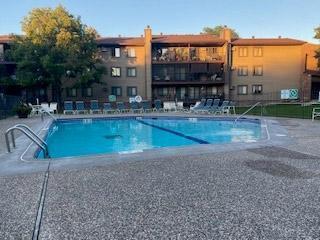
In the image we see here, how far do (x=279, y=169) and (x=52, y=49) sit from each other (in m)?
25.5

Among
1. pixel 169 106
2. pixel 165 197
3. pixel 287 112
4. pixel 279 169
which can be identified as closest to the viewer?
pixel 165 197

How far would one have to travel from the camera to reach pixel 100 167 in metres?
6.49

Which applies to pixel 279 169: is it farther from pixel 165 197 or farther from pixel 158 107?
pixel 158 107

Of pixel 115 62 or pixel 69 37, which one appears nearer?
pixel 69 37

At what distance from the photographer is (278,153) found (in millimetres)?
7711

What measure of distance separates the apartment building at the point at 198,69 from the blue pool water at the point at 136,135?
13.2 m

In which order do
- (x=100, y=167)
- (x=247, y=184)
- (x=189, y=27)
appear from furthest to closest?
1. (x=189, y=27)
2. (x=100, y=167)
3. (x=247, y=184)

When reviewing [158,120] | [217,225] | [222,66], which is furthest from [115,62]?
[217,225]

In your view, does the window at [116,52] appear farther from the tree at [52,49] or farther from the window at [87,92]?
the window at [87,92]

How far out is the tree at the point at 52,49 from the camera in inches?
1077

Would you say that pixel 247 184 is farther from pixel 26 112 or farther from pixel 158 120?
pixel 26 112

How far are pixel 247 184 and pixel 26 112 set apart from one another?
18647 millimetres

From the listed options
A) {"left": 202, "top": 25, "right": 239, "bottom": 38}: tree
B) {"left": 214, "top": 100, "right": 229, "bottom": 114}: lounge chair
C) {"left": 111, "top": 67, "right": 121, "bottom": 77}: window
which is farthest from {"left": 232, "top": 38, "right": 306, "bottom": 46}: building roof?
{"left": 202, "top": 25, "right": 239, "bottom": 38}: tree

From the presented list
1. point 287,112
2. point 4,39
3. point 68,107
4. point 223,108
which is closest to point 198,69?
point 223,108
